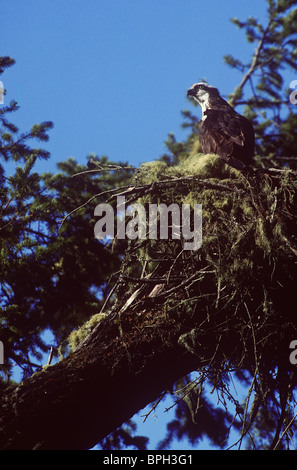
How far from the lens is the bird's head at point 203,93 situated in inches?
197

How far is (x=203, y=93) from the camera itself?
5.18 metres

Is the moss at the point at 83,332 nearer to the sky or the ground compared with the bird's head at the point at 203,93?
nearer to the ground

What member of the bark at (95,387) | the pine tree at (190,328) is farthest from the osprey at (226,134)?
the bark at (95,387)

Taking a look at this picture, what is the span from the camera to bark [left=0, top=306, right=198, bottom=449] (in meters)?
2.45

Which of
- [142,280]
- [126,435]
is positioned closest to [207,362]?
[142,280]

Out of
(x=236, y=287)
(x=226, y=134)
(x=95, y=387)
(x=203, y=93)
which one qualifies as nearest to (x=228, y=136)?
(x=226, y=134)

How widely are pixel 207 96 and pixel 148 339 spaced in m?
3.20

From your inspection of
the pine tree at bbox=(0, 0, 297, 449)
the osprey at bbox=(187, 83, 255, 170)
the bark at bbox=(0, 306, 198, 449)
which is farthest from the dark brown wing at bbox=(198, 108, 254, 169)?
the bark at bbox=(0, 306, 198, 449)

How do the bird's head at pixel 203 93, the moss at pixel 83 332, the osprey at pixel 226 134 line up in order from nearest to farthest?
the moss at pixel 83 332
the osprey at pixel 226 134
the bird's head at pixel 203 93

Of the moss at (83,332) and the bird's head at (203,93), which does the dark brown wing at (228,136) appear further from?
the moss at (83,332)

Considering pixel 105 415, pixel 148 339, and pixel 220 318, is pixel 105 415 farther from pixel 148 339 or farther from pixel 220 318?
pixel 220 318

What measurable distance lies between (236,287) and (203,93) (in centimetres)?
304

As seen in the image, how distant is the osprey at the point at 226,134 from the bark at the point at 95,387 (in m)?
1.47

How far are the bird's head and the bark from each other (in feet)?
9.61
